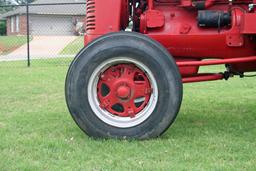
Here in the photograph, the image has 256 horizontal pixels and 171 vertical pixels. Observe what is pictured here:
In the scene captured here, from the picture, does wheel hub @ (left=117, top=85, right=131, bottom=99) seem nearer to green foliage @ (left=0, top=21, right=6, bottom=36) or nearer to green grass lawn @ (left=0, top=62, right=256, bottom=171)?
green grass lawn @ (left=0, top=62, right=256, bottom=171)

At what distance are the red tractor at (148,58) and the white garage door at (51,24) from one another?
41.1 m

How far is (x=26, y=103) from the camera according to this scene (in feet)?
26.6

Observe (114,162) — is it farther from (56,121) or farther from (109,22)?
(56,121)

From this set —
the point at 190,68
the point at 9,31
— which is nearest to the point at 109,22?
the point at 190,68

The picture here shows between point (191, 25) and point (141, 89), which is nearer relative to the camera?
point (141, 89)

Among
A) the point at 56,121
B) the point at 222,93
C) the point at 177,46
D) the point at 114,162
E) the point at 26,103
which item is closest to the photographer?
the point at 114,162

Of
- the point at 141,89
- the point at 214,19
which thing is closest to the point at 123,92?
the point at 141,89

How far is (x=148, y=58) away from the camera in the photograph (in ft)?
16.8

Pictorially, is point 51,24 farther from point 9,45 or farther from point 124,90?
point 124,90

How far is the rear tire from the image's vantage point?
5.13m

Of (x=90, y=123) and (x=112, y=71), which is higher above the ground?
(x=112, y=71)

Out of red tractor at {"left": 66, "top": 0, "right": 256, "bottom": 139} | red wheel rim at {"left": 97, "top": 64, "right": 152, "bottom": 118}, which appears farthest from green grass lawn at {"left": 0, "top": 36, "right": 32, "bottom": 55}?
red wheel rim at {"left": 97, "top": 64, "right": 152, "bottom": 118}

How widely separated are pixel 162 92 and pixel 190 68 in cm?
66

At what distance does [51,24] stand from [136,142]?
44.2 metres
